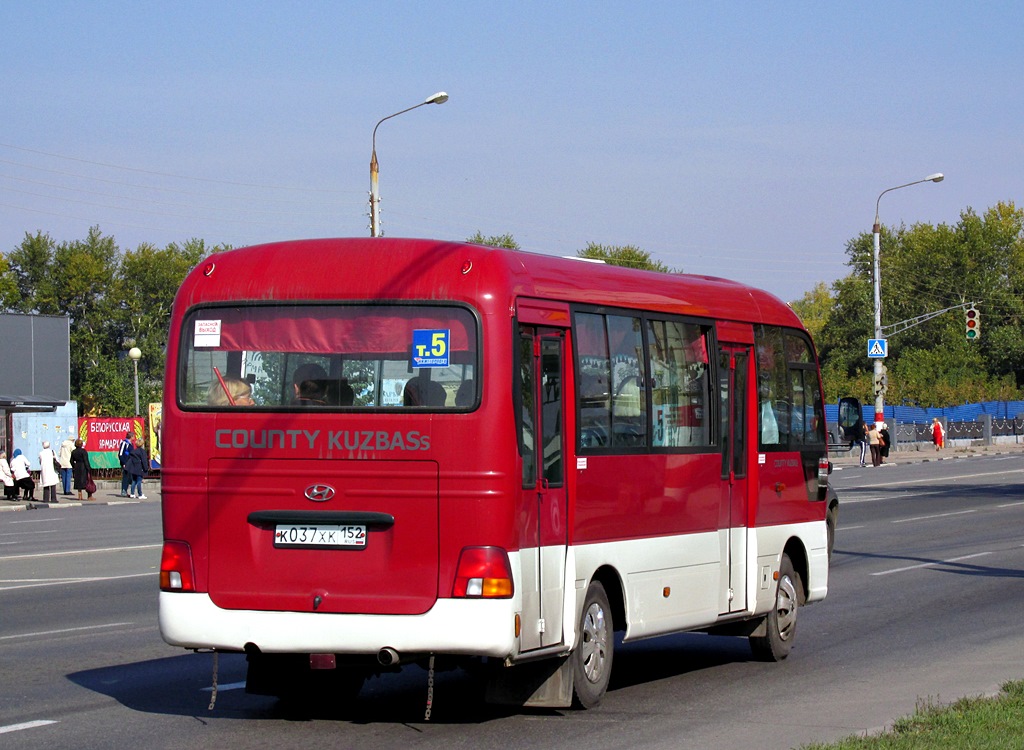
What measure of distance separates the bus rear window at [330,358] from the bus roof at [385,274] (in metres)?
0.09

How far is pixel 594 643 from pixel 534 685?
1.60 feet

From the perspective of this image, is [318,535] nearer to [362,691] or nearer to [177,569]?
[177,569]

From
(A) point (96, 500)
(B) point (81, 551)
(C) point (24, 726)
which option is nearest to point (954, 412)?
(A) point (96, 500)

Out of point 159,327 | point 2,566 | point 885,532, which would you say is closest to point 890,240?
point 159,327

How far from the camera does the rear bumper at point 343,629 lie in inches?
319

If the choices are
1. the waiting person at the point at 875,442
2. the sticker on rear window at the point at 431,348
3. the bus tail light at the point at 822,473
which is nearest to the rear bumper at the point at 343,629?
the sticker on rear window at the point at 431,348

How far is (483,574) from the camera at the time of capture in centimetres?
813

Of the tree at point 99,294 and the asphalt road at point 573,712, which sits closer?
the asphalt road at point 573,712

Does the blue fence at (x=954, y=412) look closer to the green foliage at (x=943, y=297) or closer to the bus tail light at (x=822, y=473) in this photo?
the green foliage at (x=943, y=297)

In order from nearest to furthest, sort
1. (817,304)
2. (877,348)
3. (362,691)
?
1. (362,691)
2. (877,348)
3. (817,304)

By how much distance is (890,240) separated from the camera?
131 metres

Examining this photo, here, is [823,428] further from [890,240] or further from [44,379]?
[890,240]

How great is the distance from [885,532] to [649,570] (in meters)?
16.7

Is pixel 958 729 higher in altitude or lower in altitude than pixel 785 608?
lower
